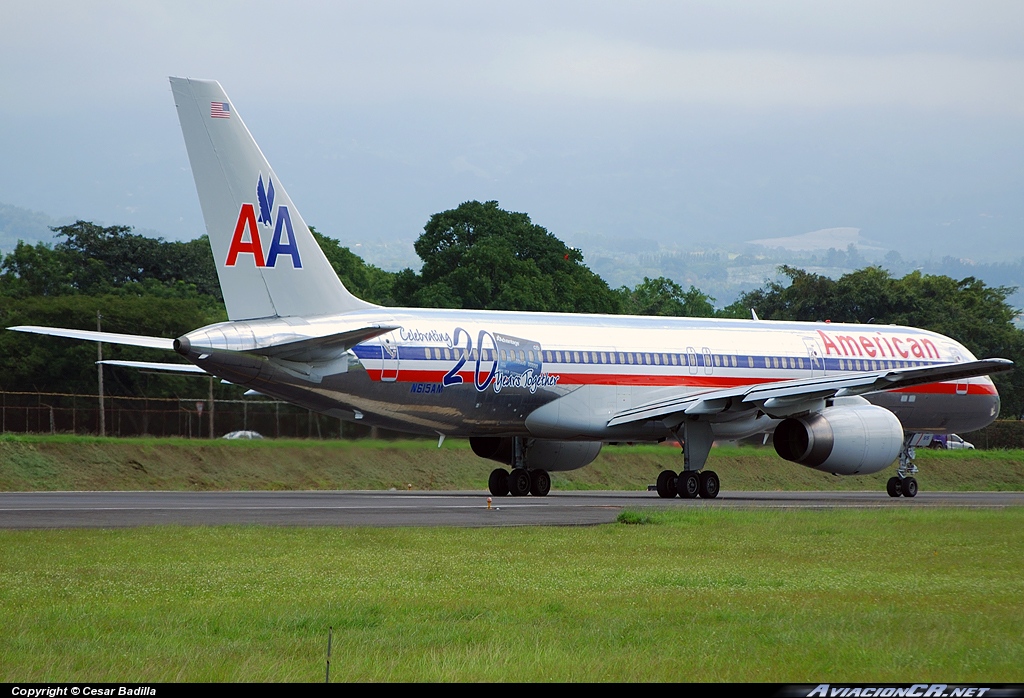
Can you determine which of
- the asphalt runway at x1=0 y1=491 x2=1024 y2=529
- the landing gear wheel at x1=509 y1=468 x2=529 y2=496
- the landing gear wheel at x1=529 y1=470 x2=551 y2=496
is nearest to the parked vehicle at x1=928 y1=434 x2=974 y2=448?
the landing gear wheel at x1=529 y1=470 x2=551 y2=496

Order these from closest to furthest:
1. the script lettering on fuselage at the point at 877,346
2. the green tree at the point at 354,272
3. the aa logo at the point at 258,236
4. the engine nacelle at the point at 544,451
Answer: the aa logo at the point at 258,236, the engine nacelle at the point at 544,451, the script lettering on fuselage at the point at 877,346, the green tree at the point at 354,272

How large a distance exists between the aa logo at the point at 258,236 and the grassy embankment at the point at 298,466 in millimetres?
8950

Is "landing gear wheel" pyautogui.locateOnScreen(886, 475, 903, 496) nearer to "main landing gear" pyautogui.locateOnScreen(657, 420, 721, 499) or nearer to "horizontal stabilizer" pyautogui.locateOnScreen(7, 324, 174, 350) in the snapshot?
"main landing gear" pyautogui.locateOnScreen(657, 420, 721, 499)

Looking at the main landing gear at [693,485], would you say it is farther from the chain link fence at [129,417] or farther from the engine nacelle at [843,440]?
the chain link fence at [129,417]

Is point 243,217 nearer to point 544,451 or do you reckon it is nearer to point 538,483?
point 544,451

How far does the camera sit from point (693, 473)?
3084 cm

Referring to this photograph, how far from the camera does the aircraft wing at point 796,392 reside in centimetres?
2919

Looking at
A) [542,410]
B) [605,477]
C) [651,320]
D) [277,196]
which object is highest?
[277,196]

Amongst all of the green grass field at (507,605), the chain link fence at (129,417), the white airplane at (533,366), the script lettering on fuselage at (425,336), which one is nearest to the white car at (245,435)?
the chain link fence at (129,417)

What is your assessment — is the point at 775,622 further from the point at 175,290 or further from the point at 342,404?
the point at 175,290

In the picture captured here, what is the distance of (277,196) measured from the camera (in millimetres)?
25500

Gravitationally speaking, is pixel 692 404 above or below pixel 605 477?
above
